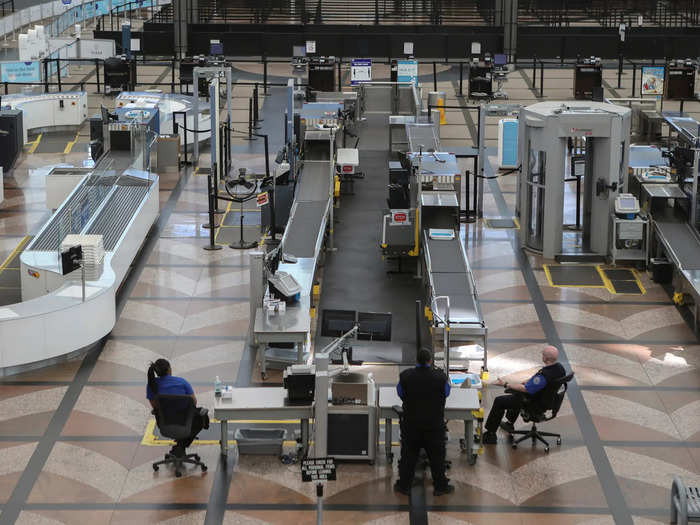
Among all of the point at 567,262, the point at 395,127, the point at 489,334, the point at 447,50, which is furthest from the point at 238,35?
the point at 489,334

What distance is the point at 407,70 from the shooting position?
30.4 metres

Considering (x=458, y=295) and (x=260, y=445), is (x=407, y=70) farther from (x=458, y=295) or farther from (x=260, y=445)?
(x=260, y=445)

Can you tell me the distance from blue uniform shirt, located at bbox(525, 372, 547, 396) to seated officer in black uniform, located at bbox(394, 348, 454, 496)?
3.90 ft

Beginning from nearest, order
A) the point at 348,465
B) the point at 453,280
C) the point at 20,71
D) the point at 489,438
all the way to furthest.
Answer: the point at 348,465 → the point at 489,438 → the point at 453,280 → the point at 20,71

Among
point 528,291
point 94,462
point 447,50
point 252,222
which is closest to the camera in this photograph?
point 94,462

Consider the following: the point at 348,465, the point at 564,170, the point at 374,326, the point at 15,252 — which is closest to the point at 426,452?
the point at 348,465

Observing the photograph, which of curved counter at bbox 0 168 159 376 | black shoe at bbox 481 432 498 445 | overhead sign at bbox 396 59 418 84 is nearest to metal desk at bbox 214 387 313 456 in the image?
black shoe at bbox 481 432 498 445

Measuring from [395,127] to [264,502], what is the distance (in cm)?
1570

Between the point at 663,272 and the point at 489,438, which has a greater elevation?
the point at 663,272

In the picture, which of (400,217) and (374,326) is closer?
(374,326)

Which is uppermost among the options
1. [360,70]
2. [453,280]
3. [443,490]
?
[360,70]

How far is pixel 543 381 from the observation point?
39.6ft

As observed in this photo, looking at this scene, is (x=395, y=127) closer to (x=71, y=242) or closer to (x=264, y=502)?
(x=71, y=242)

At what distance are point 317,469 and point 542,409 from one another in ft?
11.3
